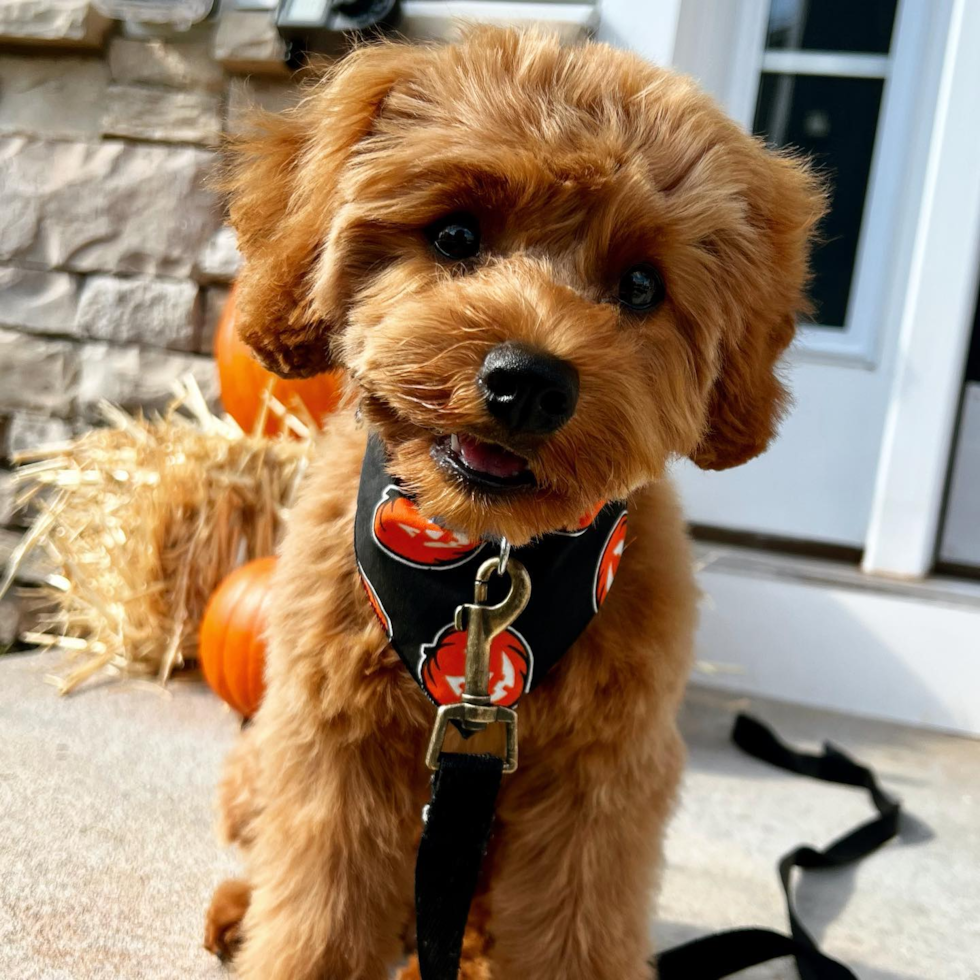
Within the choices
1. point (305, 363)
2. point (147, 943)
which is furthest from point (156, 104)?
point (147, 943)

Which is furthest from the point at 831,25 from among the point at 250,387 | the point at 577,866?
the point at 577,866

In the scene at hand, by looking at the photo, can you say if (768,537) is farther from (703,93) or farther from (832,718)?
(703,93)

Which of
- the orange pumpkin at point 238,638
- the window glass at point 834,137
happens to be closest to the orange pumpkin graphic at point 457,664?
the orange pumpkin at point 238,638

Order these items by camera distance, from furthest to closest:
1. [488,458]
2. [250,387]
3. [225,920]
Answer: [250,387], [225,920], [488,458]

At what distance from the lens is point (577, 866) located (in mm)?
1528

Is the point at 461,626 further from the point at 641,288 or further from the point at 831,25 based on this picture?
the point at 831,25

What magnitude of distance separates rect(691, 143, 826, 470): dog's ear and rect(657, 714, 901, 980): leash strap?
866 millimetres

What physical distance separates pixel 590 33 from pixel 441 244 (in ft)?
6.67

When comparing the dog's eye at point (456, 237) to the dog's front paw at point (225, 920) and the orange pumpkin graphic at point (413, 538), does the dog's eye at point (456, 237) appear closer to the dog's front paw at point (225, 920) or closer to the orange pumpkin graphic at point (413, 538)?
the orange pumpkin graphic at point (413, 538)

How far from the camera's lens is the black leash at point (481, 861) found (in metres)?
1.41

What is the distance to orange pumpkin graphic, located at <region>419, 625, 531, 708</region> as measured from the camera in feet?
4.75

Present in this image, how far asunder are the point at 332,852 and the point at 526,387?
2.60 feet

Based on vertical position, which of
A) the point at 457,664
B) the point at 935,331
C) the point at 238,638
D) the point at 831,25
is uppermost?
the point at 831,25

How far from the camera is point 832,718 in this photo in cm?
317
